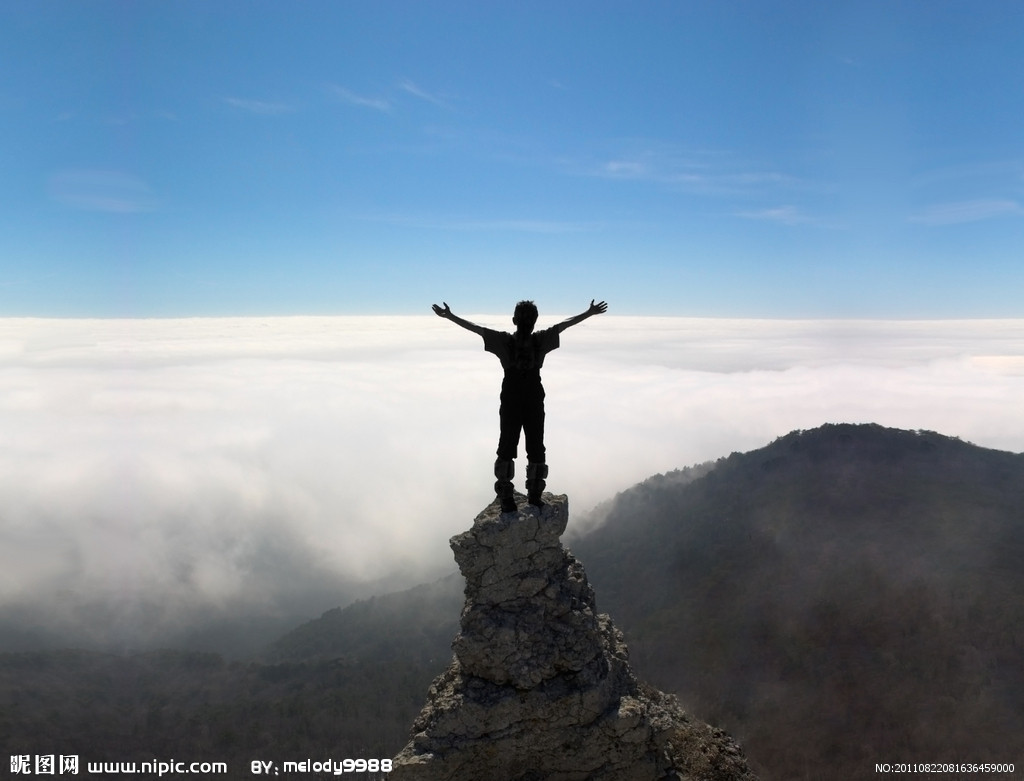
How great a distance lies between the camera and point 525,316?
12453 millimetres

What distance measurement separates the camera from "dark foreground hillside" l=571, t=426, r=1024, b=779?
26141 mm

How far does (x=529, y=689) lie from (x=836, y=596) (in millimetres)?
28094

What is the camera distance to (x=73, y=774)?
2759cm

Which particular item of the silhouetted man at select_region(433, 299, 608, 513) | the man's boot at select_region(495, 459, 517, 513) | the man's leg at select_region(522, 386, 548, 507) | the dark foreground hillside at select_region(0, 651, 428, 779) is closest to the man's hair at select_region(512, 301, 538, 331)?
the silhouetted man at select_region(433, 299, 608, 513)

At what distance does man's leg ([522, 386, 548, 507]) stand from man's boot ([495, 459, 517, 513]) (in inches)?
16.6

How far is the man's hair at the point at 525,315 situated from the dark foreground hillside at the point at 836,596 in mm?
22282

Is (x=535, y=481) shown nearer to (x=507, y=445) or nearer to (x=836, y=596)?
(x=507, y=445)

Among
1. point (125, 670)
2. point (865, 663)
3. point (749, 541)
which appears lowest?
point (125, 670)

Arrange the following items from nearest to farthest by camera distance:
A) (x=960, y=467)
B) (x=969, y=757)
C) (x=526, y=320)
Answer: (x=526, y=320) < (x=969, y=757) < (x=960, y=467)

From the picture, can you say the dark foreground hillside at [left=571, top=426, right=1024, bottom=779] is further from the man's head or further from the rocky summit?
the man's head

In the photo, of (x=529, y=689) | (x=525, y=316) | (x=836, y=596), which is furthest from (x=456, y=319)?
(x=836, y=596)

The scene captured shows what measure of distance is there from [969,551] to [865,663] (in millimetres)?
11050

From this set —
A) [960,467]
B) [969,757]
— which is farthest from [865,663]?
[960,467]

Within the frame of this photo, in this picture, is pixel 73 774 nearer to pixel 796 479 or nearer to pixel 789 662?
pixel 789 662
